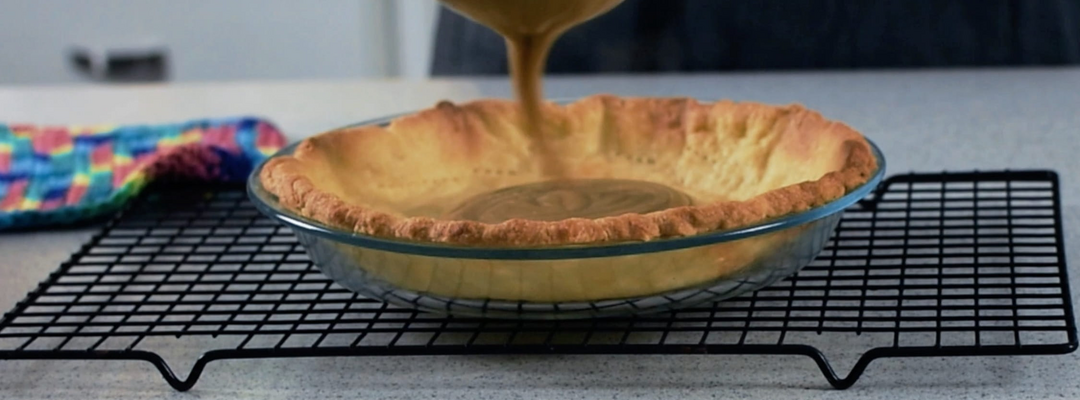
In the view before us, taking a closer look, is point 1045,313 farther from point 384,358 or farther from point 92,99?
point 92,99

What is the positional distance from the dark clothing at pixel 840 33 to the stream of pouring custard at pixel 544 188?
767mm

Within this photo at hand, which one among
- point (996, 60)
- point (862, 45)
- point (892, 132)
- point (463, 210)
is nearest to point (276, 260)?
point (463, 210)

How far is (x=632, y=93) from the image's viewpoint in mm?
1380

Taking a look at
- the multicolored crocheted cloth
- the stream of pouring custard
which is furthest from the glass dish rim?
the multicolored crocheted cloth

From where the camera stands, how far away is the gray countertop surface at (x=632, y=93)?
1.90 ft

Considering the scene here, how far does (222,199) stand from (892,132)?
0.65m

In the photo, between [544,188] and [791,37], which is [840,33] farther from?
[544,188]

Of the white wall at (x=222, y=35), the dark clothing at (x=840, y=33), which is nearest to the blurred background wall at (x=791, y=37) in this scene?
the dark clothing at (x=840, y=33)

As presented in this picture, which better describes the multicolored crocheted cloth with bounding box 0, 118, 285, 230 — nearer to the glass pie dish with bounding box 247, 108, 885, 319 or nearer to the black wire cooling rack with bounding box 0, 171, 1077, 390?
the black wire cooling rack with bounding box 0, 171, 1077, 390

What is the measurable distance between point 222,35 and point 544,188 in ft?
7.67

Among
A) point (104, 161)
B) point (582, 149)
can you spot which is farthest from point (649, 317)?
point (104, 161)

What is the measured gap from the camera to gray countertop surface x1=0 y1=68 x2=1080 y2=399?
22.8 inches

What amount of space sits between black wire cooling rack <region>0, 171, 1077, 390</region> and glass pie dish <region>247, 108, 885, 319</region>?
1cm

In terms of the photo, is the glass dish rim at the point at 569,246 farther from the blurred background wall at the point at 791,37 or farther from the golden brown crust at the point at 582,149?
the blurred background wall at the point at 791,37
